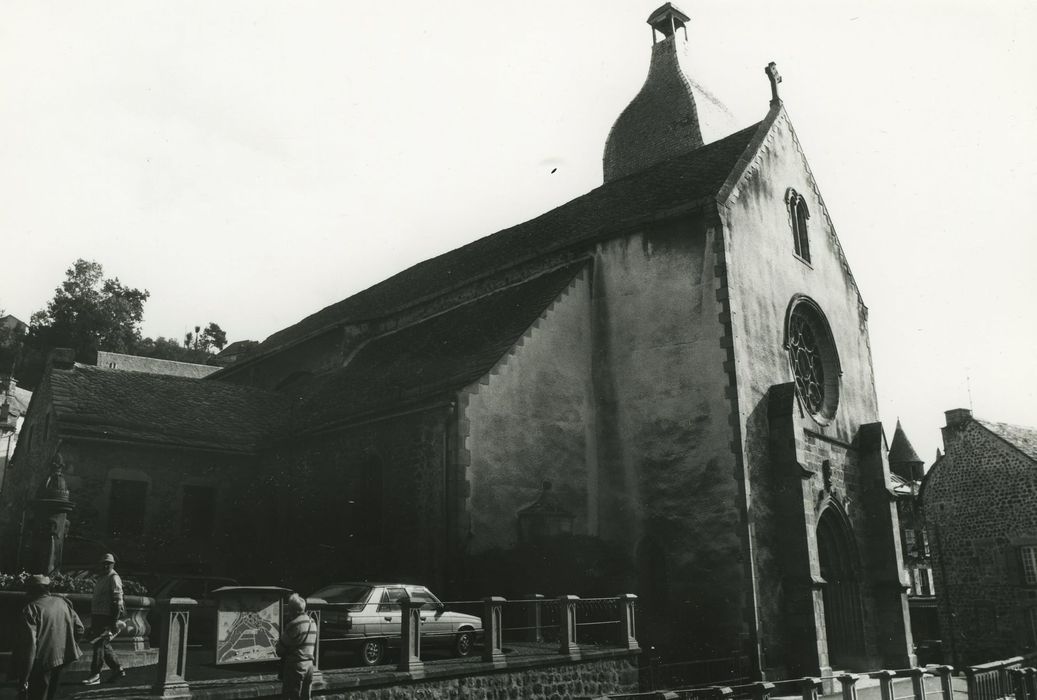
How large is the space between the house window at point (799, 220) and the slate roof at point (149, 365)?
45.3 m

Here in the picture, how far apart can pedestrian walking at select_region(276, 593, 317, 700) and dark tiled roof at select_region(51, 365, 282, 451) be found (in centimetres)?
1480

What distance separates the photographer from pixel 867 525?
2120 cm

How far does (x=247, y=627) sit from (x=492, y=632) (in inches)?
145

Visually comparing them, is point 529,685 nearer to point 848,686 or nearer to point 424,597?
point 424,597

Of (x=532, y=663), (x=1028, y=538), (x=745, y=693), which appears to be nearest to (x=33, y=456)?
(x=532, y=663)

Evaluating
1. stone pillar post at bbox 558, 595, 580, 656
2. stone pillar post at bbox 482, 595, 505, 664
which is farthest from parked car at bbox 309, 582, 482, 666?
stone pillar post at bbox 558, 595, 580, 656

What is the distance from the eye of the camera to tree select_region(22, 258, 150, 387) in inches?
2589

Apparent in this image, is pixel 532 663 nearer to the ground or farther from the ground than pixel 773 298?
nearer to the ground

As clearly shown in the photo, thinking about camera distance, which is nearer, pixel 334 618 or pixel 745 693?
pixel 334 618

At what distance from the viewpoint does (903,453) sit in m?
52.5

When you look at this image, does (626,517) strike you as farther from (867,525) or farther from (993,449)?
(993,449)

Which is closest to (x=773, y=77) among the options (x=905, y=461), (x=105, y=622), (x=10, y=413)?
(x=105, y=622)

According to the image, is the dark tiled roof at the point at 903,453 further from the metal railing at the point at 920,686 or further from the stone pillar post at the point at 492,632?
the stone pillar post at the point at 492,632

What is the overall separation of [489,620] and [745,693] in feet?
18.8
